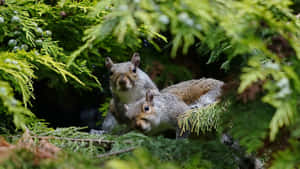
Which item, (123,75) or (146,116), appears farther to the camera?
(123,75)

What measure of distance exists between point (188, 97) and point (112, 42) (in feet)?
1.78

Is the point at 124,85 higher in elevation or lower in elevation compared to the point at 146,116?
higher

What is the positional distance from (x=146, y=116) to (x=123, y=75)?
25cm

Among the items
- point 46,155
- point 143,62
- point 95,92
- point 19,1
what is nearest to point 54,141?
point 46,155

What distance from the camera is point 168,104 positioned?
188 cm

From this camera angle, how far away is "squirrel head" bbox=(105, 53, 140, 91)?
5.92ft

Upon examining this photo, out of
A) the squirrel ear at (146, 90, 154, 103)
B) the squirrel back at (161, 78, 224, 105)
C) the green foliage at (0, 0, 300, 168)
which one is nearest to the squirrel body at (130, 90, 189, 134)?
the squirrel ear at (146, 90, 154, 103)

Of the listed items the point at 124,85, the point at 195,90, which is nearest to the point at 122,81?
the point at 124,85

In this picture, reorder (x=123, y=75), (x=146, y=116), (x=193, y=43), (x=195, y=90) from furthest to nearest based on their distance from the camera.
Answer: (x=195, y=90)
(x=123, y=75)
(x=146, y=116)
(x=193, y=43)

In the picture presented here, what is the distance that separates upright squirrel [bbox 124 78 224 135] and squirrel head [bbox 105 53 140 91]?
0.35 ft

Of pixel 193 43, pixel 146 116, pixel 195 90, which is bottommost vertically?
pixel 146 116

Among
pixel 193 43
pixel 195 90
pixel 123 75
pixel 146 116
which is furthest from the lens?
pixel 195 90

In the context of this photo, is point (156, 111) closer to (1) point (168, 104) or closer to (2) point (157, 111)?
(2) point (157, 111)

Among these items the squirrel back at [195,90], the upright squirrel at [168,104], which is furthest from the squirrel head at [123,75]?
the squirrel back at [195,90]
